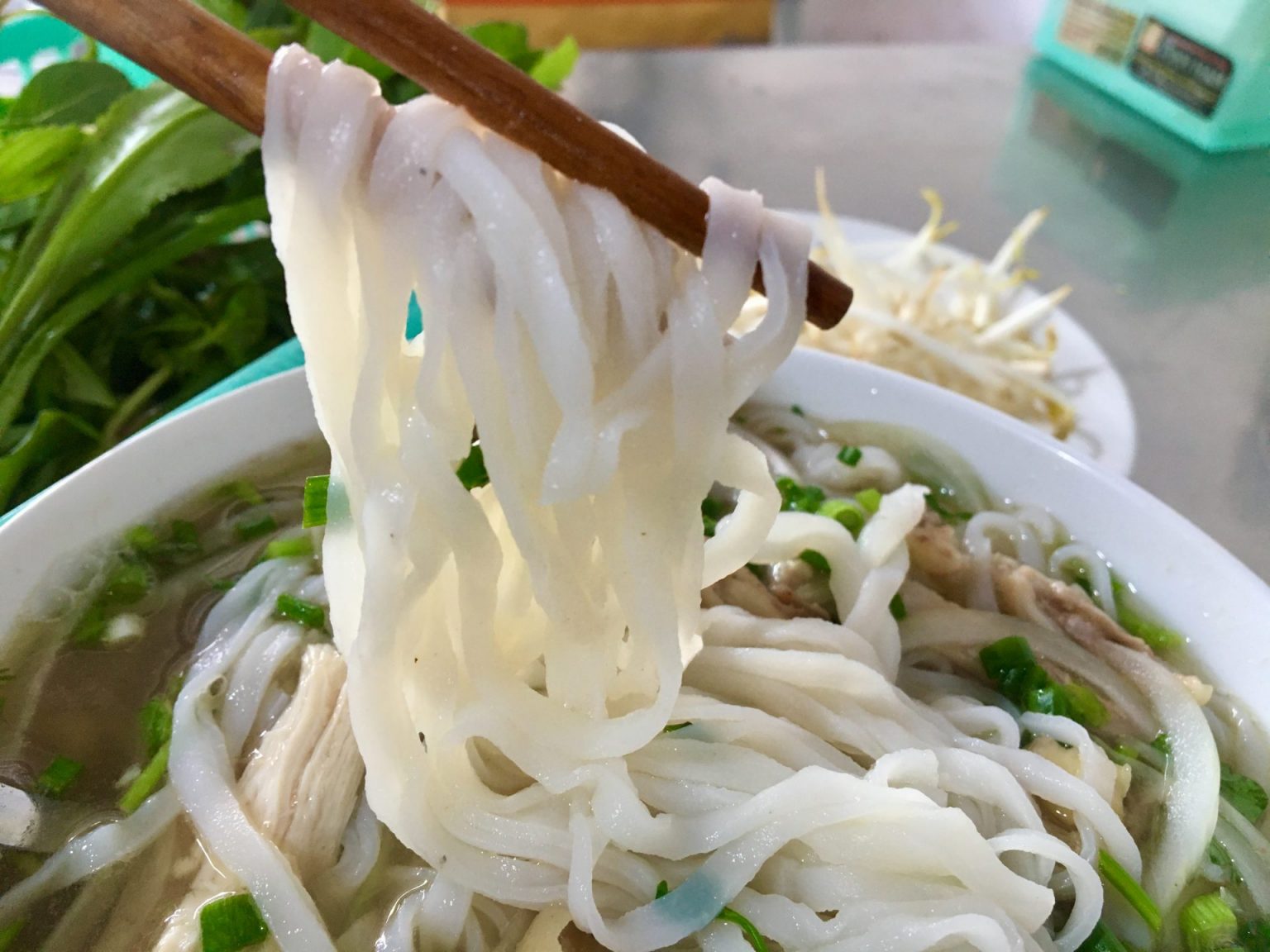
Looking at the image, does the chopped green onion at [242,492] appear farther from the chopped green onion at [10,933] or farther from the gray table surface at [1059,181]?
the gray table surface at [1059,181]

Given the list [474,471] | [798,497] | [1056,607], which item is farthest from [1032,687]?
[474,471]

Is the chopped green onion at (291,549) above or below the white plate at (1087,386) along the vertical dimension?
below

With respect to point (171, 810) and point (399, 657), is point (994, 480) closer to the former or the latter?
point (399, 657)

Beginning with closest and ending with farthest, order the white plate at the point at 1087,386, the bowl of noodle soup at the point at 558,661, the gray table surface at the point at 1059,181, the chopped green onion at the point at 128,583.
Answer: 1. the bowl of noodle soup at the point at 558,661
2. the chopped green onion at the point at 128,583
3. the white plate at the point at 1087,386
4. the gray table surface at the point at 1059,181

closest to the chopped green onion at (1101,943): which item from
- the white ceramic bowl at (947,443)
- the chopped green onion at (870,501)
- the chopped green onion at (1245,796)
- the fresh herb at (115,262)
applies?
the chopped green onion at (1245,796)

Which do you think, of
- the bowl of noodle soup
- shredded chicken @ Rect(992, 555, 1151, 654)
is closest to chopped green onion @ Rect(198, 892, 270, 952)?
the bowl of noodle soup

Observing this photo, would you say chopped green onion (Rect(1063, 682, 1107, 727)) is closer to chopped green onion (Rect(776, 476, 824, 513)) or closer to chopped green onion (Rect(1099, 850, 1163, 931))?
chopped green onion (Rect(1099, 850, 1163, 931))
